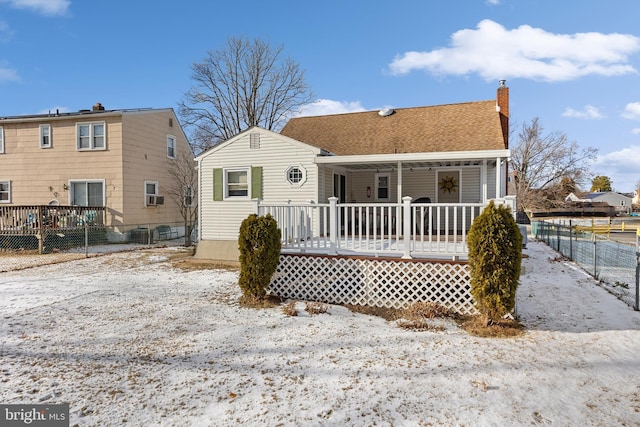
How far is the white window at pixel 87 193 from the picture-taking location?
15.7 meters

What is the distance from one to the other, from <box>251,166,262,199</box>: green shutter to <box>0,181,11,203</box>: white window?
1370cm

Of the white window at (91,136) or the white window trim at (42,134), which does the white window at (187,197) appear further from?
the white window trim at (42,134)

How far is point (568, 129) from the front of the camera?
3503cm

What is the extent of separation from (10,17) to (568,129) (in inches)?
1687

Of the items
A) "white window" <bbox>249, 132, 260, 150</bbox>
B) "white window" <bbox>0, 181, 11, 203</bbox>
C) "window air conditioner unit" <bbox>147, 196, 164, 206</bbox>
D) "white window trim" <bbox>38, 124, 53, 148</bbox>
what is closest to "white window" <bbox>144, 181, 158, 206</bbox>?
"window air conditioner unit" <bbox>147, 196, 164, 206</bbox>

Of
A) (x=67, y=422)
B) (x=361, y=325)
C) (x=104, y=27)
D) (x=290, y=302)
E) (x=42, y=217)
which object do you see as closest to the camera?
(x=67, y=422)

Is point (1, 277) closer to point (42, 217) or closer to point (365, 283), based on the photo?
point (42, 217)

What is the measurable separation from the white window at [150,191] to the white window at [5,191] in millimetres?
6231

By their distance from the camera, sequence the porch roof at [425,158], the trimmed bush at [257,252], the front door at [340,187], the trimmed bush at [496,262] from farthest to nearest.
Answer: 1. the front door at [340,187]
2. the porch roof at [425,158]
3. the trimmed bush at [257,252]
4. the trimmed bush at [496,262]

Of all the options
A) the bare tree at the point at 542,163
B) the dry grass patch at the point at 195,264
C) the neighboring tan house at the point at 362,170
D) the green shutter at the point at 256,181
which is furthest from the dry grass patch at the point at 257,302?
the bare tree at the point at 542,163

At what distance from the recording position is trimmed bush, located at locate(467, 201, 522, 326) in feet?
15.8

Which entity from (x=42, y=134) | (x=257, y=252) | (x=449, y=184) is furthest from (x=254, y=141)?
(x=42, y=134)

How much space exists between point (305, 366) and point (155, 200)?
629 inches

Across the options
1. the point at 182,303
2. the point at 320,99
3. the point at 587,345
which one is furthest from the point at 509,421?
the point at 320,99
